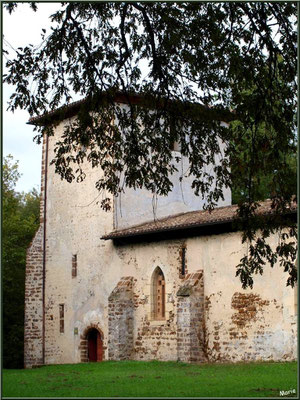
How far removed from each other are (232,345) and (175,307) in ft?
9.00

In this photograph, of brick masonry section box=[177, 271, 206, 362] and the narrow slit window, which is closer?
brick masonry section box=[177, 271, 206, 362]

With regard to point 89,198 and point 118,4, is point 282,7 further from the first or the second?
point 89,198

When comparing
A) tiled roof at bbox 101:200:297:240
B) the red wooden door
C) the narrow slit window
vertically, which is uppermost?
tiled roof at bbox 101:200:297:240

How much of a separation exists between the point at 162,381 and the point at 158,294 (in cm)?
798

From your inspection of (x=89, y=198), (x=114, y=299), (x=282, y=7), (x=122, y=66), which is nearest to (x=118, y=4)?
(x=122, y=66)

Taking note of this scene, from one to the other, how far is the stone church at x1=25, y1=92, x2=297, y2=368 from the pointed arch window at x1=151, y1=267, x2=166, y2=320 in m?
0.03

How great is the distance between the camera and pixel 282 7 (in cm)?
1129

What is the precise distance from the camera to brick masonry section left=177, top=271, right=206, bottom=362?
2125cm

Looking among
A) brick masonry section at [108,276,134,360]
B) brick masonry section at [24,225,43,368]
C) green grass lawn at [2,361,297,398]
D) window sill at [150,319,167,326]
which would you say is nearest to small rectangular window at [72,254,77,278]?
brick masonry section at [24,225,43,368]

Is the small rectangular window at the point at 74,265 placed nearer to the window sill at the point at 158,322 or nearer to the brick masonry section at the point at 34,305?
the brick masonry section at the point at 34,305

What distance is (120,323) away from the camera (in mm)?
23844

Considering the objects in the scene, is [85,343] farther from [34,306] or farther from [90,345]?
[34,306]

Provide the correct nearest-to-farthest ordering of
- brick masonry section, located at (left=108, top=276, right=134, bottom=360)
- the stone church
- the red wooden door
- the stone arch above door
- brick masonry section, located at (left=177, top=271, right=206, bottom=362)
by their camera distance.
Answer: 1. the stone church
2. brick masonry section, located at (left=177, top=271, right=206, bottom=362)
3. brick masonry section, located at (left=108, top=276, right=134, bottom=360)
4. the red wooden door
5. the stone arch above door

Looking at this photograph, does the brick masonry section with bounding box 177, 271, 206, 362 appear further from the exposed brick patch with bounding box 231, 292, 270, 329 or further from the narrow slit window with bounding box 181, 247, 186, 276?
the exposed brick patch with bounding box 231, 292, 270, 329
